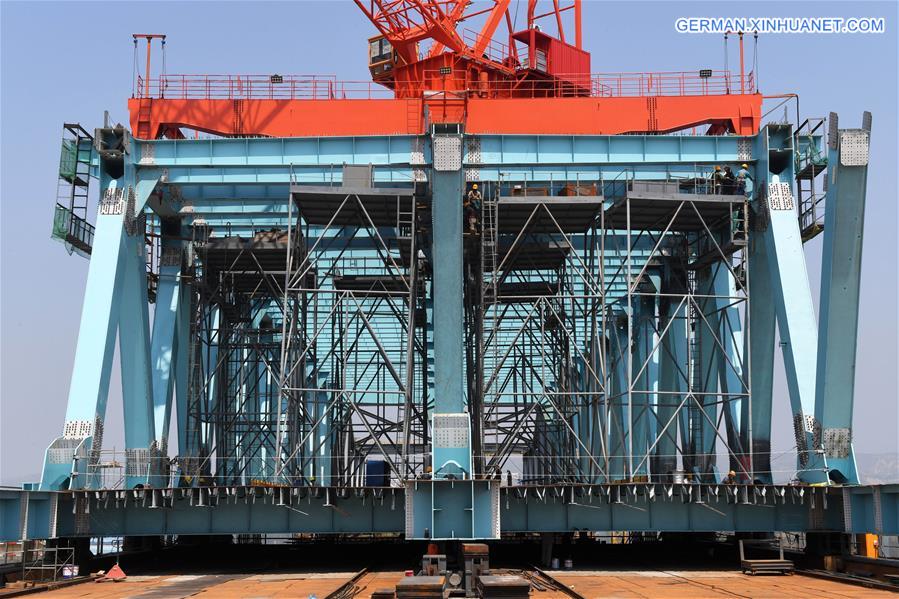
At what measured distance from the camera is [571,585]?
25000 millimetres

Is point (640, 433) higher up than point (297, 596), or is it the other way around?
point (640, 433)

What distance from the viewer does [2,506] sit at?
2700 cm

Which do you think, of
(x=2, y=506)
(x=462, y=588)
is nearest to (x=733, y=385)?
(x=462, y=588)

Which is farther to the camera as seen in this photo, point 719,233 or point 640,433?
point 640,433

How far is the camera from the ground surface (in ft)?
74.1

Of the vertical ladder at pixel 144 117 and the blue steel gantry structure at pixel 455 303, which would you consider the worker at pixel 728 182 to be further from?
the vertical ladder at pixel 144 117

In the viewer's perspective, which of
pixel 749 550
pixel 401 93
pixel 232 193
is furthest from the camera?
pixel 401 93

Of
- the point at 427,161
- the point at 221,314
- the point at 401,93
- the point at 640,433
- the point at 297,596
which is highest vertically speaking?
the point at 401,93

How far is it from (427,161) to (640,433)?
67.9 feet

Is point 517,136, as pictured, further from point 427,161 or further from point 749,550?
point 749,550

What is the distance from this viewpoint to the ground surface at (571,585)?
22594 mm

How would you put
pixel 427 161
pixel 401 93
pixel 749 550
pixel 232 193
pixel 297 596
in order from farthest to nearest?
pixel 401 93 < pixel 232 193 < pixel 427 161 < pixel 749 550 < pixel 297 596

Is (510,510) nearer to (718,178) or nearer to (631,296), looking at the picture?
(631,296)

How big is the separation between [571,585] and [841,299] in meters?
11.5
